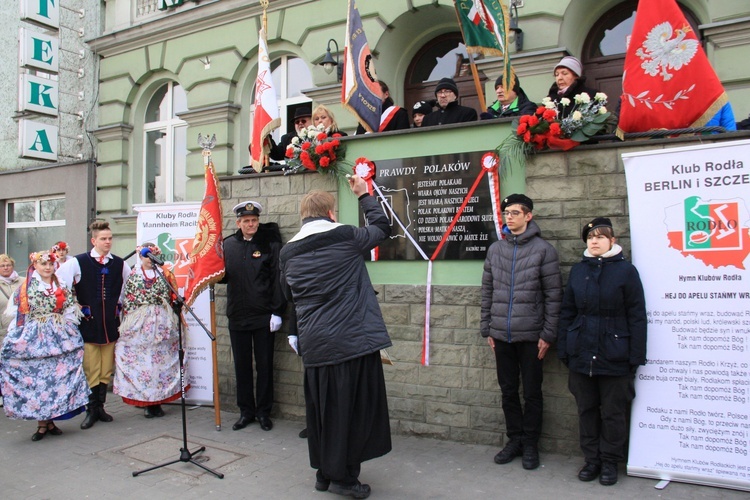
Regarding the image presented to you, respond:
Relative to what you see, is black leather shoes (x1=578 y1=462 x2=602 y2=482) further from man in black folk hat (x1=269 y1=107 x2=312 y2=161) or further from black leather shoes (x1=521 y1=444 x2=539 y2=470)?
man in black folk hat (x1=269 y1=107 x2=312 y2=161)

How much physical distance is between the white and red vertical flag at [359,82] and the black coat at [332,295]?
2.30 m

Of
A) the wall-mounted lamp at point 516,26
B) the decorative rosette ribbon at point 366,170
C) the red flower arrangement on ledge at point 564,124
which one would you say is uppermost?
the wall-mounted lamp at point 516,26

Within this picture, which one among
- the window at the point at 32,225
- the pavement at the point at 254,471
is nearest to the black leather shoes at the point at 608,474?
the pavement at the point at 254,471

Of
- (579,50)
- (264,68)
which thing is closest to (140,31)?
(264,68)

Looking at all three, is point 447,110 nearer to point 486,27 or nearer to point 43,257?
point 486,27

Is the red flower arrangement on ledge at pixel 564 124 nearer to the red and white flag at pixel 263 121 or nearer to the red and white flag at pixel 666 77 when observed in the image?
the red and white flag at pixel 666 77

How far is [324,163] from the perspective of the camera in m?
6.12

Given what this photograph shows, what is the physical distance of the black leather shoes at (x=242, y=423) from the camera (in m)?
6.25

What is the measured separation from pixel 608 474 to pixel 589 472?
131 mm

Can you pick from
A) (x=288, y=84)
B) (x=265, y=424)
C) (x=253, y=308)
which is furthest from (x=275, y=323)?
(x=288, y=84)

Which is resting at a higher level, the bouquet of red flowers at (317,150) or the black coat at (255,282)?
the bouquet of red flowers at (317,150)

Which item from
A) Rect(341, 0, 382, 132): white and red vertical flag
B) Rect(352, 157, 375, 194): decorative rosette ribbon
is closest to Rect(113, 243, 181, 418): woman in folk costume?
Rect(352, 157, 375, 194): decorative rosette ribbon

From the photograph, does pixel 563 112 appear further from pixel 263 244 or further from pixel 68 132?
pixel 68 132

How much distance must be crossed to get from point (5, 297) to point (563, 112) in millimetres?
6510
